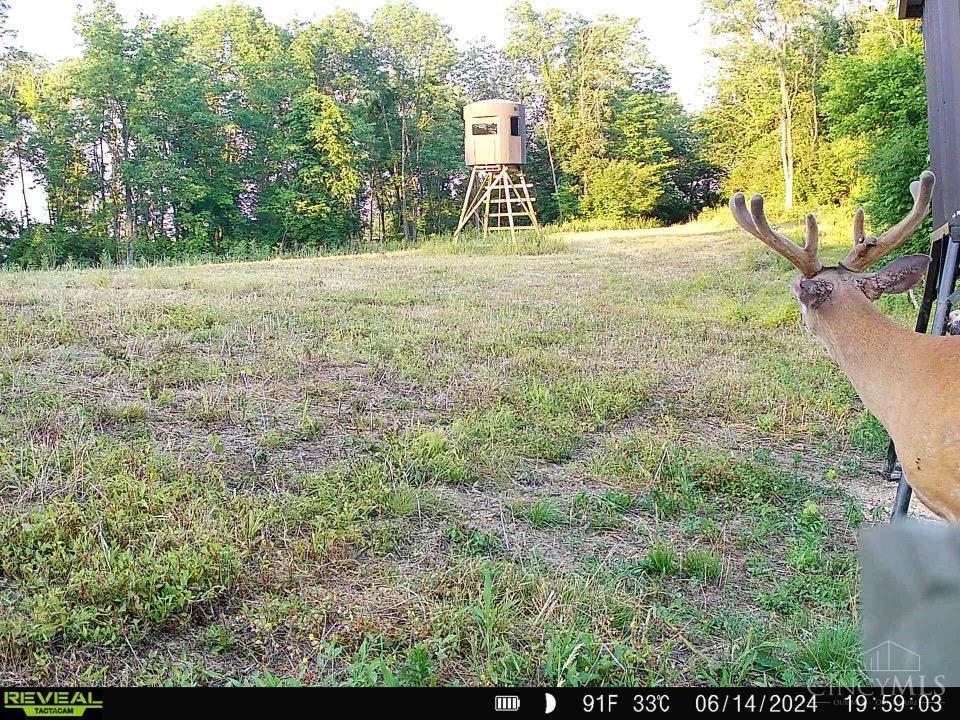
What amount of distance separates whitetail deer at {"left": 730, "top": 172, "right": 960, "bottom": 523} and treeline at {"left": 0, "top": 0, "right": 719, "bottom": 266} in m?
5.72

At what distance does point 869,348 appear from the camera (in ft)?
4.91

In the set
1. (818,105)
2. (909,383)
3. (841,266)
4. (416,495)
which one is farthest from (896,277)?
(818,105)

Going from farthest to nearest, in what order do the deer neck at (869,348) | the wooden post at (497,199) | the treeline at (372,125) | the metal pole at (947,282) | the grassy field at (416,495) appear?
the wooden post at (497,199) < the treeline at (372,125) < the metal pole at (947,282) < the grassy field at (416,495) < the deer neck at (869,348)

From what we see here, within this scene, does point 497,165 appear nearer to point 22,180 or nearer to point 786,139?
point 786,139

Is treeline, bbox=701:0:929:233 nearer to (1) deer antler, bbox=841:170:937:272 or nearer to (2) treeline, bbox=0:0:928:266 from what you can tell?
(2) treeline, bbox=0:0:928:266

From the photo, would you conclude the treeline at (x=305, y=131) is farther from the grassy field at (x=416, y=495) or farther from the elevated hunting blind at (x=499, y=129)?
the grassy field at (x=416, y=495)

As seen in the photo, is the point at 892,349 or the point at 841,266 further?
the point at 841,266

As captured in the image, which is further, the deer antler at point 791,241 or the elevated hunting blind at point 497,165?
the elevated hunting blind at point 497,165

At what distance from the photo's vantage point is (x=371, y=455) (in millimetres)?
2449

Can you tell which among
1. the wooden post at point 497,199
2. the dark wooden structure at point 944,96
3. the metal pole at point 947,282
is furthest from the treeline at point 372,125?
the metal pole at point 947,282

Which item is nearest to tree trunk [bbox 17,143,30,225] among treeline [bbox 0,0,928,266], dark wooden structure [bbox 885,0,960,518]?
treeline [bbox 0,0,928,266]
